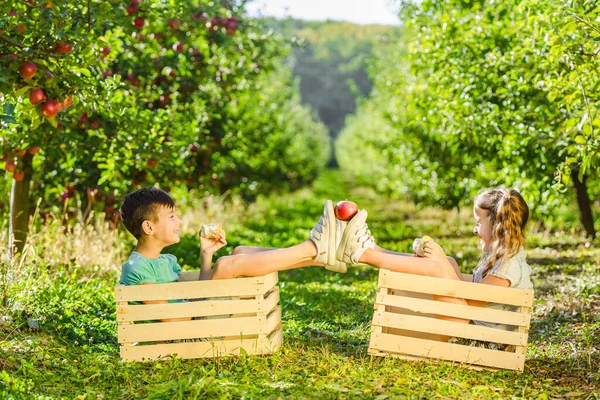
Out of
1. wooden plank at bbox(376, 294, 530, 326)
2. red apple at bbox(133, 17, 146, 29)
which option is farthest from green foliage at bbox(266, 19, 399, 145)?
wooden plank at bbox(376, 294, 530, 326)

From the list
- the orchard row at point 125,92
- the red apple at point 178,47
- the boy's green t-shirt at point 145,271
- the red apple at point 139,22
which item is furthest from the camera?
the red apple at point 178,47

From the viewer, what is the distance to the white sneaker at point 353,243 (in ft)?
13.6

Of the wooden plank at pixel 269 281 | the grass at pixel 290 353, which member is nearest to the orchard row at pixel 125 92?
the grass at pixel 290 353

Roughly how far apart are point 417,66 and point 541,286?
3131mm

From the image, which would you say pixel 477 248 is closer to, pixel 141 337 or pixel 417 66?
pixel 417 66

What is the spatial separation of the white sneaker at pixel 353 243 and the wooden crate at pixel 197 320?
1.73ft

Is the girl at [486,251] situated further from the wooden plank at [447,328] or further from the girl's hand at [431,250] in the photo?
the wooden plank at [447,328]

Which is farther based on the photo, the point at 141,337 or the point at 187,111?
the point at 187,111

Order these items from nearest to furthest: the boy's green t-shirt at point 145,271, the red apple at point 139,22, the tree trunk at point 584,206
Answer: the boy's green t-shirt at point 145,271
the red apple at point 139,22
the tree trunk at point 584,206

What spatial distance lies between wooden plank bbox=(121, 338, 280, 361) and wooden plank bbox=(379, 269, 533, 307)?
933 mm

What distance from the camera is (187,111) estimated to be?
891cm

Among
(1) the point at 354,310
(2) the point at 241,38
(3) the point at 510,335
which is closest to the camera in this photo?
(3) the point at 510,335

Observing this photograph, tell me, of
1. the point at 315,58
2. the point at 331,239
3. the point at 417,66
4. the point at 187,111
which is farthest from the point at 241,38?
the point at 315,58

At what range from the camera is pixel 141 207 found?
4.46m
